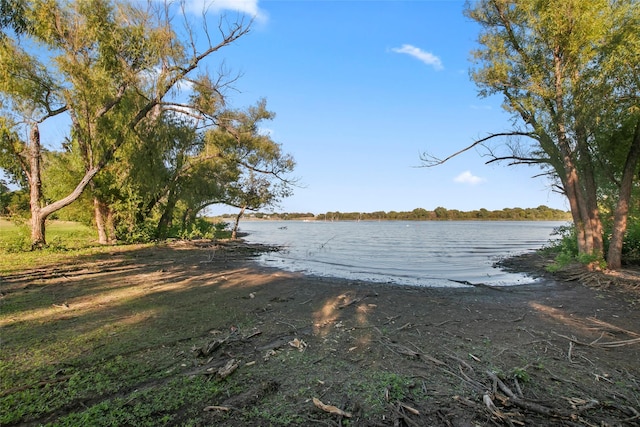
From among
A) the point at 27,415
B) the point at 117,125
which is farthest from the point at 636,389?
the point at 117,125

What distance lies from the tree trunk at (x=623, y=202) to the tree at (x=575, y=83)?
3 cm

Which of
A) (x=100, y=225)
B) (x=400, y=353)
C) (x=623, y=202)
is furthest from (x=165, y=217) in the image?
(x=623, y=202)

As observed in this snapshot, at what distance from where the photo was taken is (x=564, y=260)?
12.9m

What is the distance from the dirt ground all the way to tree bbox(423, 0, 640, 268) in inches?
143

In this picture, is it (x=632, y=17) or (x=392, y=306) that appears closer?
(x=392, y=306)

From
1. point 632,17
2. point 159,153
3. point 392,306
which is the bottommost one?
point 392,306

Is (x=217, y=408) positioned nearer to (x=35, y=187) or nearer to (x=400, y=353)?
(x=400, y=353)

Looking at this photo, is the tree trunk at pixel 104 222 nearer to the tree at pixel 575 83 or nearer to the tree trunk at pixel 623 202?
the tree at pixel 575 83

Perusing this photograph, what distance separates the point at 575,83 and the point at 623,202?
13.0 feet

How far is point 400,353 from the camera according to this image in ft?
15.0

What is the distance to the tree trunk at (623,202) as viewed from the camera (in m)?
Result: 10.1

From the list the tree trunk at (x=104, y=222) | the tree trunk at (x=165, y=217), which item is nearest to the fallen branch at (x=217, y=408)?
the tree trunk at (x=104, y=222)

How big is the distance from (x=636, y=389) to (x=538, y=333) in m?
1.91

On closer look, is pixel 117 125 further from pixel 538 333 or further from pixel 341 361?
pixel 538 333
